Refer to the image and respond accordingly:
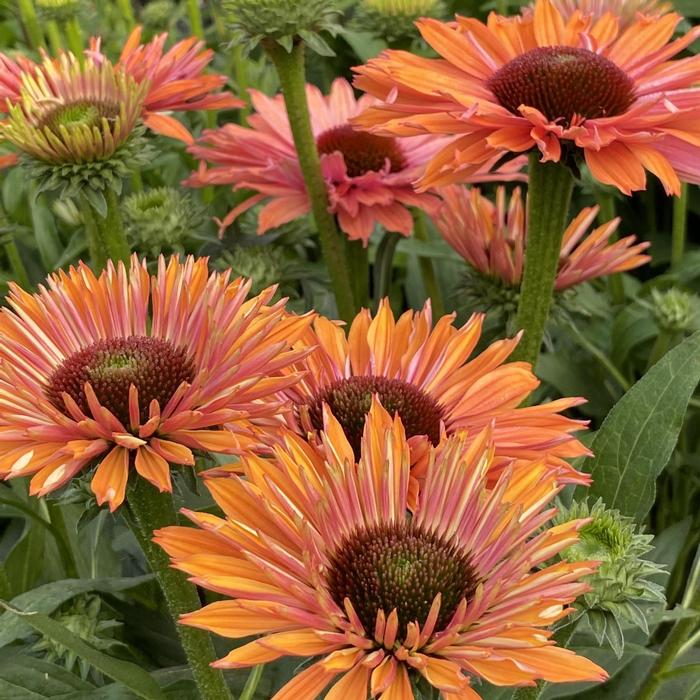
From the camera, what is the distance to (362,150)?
4.99ft

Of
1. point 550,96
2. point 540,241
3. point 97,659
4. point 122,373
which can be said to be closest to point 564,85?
point 550,96

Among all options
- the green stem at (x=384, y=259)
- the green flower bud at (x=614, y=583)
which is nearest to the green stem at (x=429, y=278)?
the green stem at (x=384, y=259)

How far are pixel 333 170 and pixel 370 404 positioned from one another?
644 millimetres

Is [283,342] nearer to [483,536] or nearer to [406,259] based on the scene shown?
[483,536]

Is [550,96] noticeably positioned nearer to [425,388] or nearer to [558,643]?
[425,388]

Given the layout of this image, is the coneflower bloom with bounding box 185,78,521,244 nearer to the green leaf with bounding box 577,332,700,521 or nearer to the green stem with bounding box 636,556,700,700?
the green leaf with bounding box 577,332,700,521

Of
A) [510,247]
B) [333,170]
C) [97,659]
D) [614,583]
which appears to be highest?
[333,170]

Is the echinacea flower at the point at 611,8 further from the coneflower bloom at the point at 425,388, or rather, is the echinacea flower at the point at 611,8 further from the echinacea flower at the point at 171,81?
the coneflower bloom at the point at 425,388

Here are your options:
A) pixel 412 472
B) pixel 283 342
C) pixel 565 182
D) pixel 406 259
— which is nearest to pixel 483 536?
pixel 412 472

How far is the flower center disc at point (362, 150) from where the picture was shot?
1.50 metres

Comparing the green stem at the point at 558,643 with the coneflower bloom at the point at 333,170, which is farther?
A: the coneflower bloom at the point at 333,170

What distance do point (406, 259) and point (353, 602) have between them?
1253 millimetres

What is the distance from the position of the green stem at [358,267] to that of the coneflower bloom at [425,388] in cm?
50

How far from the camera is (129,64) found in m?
1.45
